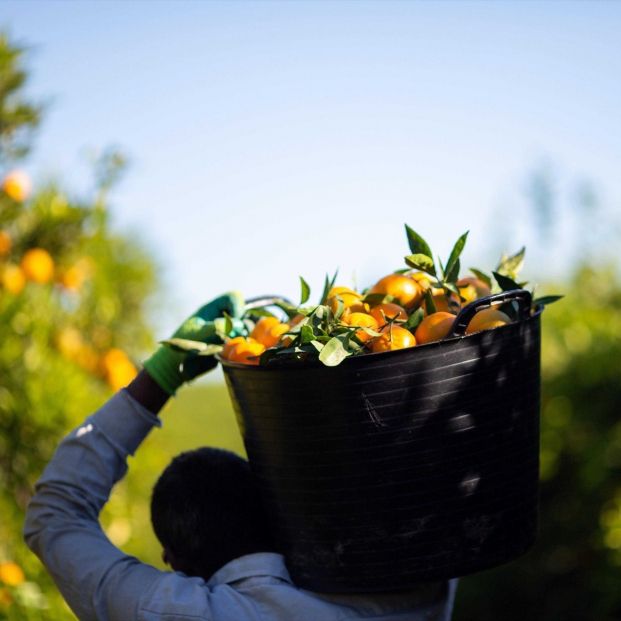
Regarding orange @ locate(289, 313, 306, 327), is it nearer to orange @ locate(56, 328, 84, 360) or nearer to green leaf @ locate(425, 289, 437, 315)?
green leaf @ locate(425, 289, 437, 315)

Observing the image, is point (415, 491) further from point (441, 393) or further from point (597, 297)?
point (597, 297)

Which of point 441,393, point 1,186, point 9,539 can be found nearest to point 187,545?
point 441,393

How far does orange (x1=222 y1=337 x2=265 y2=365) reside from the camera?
1.46 meters

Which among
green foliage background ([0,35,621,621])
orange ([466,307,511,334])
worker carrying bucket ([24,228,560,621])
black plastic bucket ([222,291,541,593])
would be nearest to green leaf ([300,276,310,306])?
worker carrying bucket ([24,228,560,621])

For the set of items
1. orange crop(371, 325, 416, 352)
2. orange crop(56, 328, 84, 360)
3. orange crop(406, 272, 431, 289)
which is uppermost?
orange crop(406, 272, 431, 289)

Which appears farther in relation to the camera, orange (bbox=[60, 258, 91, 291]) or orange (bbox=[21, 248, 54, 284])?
orange (bbox=[60, 258, 91, 291])

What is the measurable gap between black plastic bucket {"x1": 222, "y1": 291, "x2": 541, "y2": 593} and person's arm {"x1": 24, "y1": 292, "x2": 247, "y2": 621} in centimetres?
26

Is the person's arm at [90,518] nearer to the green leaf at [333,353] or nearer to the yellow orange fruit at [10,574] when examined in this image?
the green leaf at [333,353]

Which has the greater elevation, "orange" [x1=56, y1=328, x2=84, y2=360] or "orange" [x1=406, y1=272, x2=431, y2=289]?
"orange" [x1=406, y1=272, x2=431, y2=289]

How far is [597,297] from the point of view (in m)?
4.73

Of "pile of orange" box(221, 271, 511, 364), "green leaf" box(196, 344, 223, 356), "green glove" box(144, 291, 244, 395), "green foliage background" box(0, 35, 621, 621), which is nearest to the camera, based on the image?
"pile of orange" box(221, 271, 511, 364)

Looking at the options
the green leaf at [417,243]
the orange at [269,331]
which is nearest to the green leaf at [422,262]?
the green leaf at [417,243]

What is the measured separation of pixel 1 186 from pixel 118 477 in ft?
5.78

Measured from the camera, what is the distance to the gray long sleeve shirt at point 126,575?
4.87 ft
